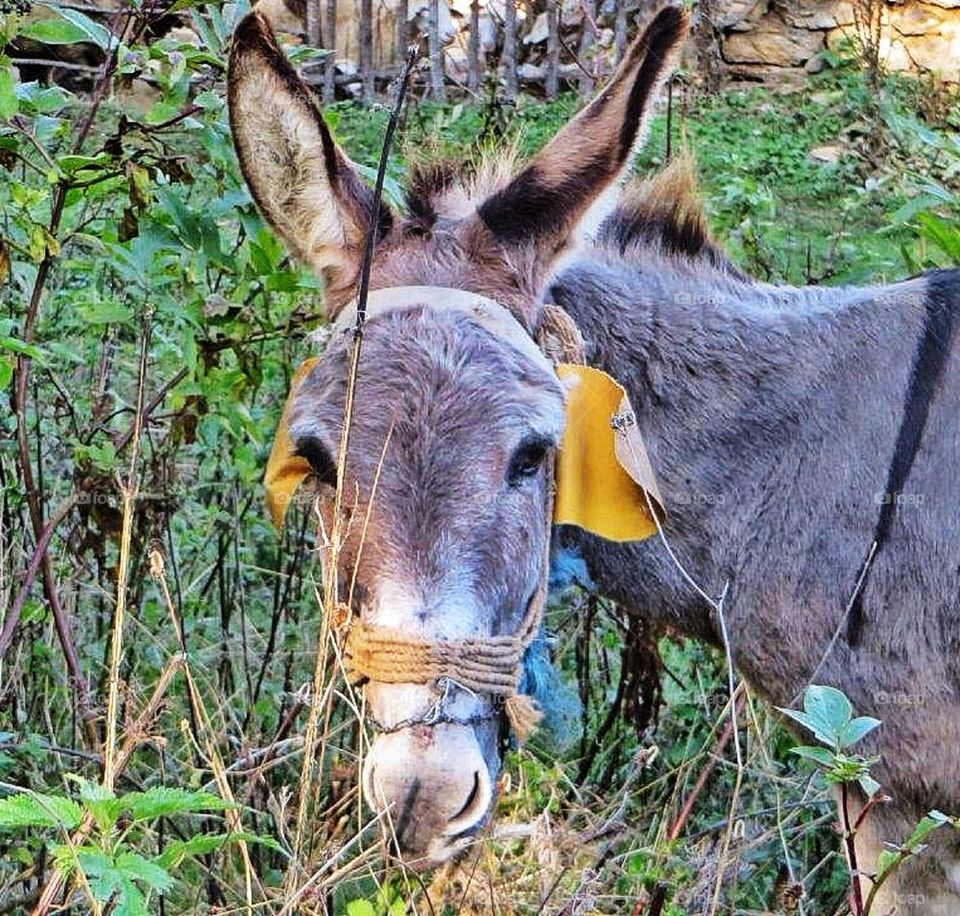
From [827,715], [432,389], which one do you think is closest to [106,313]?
[432,389]

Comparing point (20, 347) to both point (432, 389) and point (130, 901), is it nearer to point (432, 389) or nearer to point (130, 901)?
point (432, 389)

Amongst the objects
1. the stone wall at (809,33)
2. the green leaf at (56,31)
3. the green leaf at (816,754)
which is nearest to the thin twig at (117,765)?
the green leaf at (816,754)

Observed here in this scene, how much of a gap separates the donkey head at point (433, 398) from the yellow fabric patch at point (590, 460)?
0.09 m

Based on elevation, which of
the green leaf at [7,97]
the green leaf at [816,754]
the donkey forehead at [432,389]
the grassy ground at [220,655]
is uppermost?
the green leaf at [7,97]

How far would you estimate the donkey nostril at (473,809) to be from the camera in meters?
2.41

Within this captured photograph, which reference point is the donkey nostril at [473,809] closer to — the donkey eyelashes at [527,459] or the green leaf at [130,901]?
the donkey eyelashes at [527,459]

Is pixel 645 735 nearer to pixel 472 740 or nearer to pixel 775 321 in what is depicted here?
pixel 775 321

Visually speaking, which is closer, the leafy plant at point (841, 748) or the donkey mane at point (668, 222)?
the leafy plant at point (841, 748)

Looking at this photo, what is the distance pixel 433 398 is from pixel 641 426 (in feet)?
2.18

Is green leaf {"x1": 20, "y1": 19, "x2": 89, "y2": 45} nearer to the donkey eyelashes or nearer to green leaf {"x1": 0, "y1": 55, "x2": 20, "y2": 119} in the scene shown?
green leaf {"x1": 0, "y1": 55, "x2": 20, "y2": 119}

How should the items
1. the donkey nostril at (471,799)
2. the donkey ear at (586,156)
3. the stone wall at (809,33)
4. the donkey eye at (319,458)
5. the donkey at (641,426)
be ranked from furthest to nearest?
1. the stone wall at (809,33)
2. the donkey ear at (586,156)
3. the donkey eye at (319,458)
4. the donkey at (641,426)
5. the donkey nostril at (471,799)

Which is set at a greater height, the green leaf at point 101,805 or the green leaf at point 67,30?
the green leaf at point 67,30

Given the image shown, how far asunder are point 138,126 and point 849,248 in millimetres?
3724

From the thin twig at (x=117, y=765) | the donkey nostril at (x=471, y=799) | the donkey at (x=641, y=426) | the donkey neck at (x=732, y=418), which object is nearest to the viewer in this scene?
the thin twig at (x=117, y=765)
